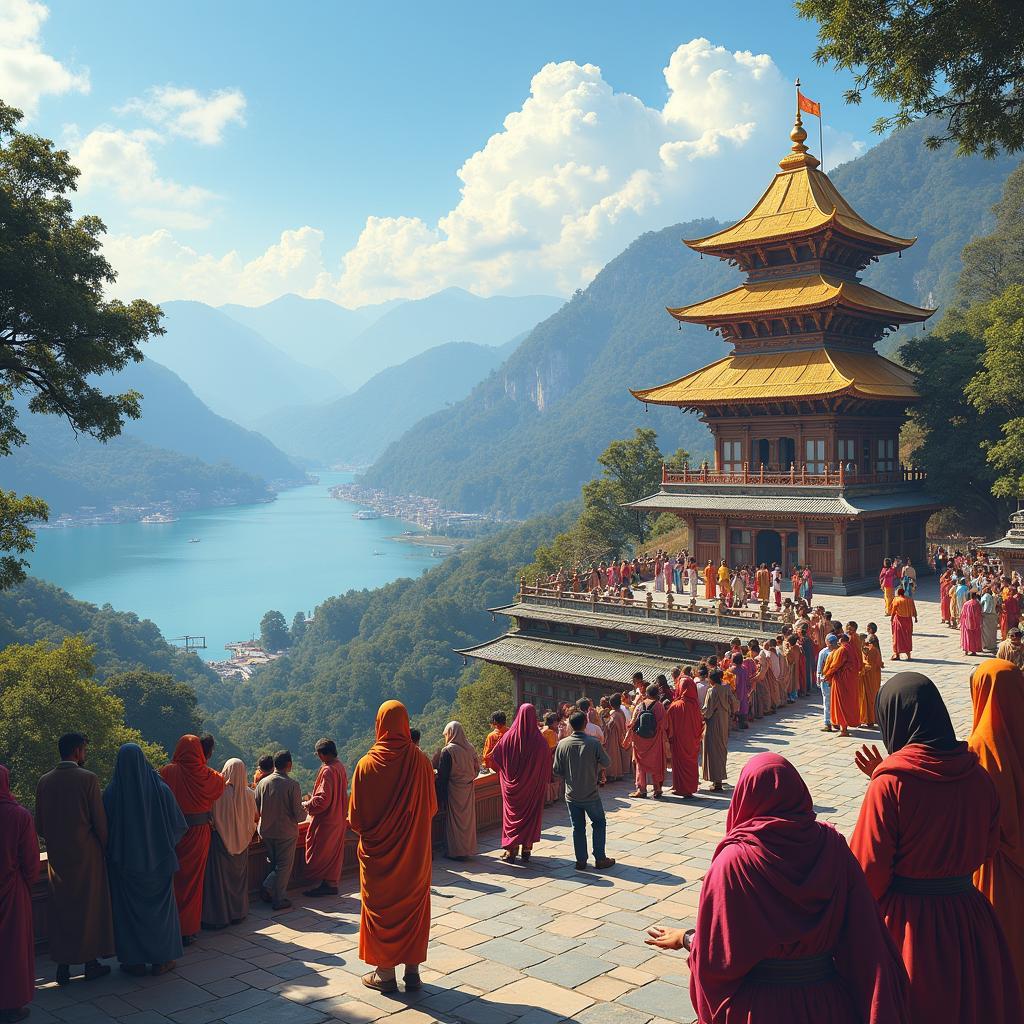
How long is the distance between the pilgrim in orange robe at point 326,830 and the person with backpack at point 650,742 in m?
4.07

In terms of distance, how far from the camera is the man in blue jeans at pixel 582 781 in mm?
8273

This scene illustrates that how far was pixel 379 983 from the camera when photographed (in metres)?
6.02

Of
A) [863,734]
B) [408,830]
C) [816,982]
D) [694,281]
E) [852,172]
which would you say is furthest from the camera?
[694,281]

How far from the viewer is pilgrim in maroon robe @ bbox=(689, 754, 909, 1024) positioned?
3.16 meters

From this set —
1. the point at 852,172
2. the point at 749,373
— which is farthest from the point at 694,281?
the point at 749,373

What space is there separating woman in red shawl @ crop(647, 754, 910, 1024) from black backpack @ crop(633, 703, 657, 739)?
743 centimetres

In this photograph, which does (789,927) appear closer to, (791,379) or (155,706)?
(791,379)

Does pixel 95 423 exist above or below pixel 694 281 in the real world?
below

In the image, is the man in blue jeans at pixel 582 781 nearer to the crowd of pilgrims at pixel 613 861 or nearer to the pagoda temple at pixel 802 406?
the crowd of pilgrims at pixel 613 861

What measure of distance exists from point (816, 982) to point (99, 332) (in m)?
14.6

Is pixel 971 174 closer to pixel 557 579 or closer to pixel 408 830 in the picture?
pixel 557 579

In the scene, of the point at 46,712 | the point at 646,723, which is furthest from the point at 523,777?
the point at 46,712

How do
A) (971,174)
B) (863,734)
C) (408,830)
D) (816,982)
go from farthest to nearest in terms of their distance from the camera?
(971,174), (863,734), (408,830), (816,982)

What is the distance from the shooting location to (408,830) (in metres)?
6.18
